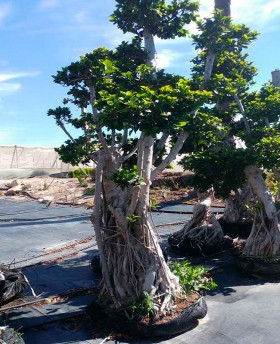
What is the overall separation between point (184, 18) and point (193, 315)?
3.70 metres

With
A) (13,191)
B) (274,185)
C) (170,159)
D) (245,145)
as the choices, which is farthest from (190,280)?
(13,191)

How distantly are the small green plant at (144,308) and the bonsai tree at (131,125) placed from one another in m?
0.09

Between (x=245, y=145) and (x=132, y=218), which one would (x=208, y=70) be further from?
(x=132, y=218)

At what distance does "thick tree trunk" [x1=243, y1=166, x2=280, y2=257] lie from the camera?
253 inches

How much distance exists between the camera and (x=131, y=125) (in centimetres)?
420

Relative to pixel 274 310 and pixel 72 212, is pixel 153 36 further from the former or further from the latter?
pixel 72 212

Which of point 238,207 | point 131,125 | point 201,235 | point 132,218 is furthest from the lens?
point 238,207

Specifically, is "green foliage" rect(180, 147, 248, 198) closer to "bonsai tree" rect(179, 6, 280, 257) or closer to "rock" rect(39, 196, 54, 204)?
"bonsai tree" rect(179, 6, 280, 257)

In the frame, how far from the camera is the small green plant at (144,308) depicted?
14.2ft

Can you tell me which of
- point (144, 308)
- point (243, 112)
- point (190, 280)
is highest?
point (243, 112)

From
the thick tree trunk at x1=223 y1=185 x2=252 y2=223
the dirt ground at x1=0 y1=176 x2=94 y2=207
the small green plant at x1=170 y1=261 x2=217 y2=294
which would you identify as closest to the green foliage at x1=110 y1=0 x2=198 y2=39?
the small green plant at x1=170 y1=261 x2=217 y2=294

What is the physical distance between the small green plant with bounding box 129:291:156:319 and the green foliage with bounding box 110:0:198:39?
11.1ft

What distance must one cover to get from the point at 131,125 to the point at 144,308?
6.44 feet

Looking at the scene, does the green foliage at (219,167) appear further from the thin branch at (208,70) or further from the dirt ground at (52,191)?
the dirt ground at (52,191)
